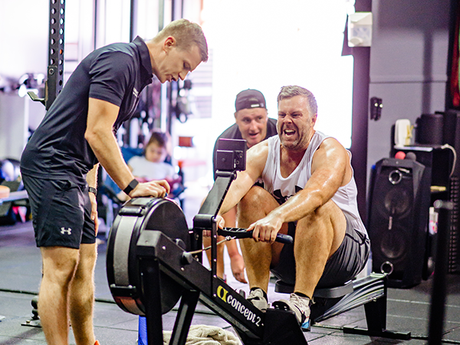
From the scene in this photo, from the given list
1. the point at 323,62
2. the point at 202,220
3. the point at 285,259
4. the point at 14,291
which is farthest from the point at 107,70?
the point at 323,62

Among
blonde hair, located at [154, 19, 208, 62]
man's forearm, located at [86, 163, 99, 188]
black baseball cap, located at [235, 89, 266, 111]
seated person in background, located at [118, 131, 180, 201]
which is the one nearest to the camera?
blonde hair, located at [154, 19, 208, 62]

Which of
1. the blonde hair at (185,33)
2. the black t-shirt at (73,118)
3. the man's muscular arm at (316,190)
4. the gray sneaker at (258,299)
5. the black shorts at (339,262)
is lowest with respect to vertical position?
the gray sneaker at (258,299)

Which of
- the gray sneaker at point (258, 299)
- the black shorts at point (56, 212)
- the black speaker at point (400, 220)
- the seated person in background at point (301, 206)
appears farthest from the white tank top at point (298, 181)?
the black speaker at point (400, 220)

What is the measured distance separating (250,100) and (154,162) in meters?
2.28

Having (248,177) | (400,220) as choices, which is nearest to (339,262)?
(248,177)

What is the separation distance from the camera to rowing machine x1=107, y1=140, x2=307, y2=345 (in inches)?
63.2

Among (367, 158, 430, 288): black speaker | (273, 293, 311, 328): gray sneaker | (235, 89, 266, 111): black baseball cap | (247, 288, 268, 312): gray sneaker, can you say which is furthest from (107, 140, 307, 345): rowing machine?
(367, 158, 430, 288): black speaker

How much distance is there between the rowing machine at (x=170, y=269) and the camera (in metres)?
1.60

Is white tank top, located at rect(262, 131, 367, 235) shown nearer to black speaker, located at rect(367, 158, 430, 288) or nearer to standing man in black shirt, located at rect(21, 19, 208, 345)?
standing man in black shirt, located at rect(21, 19, 208, 345)

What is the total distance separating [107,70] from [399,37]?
3.56m

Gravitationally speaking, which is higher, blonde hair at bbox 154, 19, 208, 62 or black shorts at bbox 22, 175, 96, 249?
blonde hair at bbox 154, 19, 208, 62

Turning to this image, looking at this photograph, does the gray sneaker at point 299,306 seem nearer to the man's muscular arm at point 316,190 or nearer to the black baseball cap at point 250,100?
the man's muscular arm at point 316,190

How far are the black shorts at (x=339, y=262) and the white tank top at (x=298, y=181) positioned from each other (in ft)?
0.18

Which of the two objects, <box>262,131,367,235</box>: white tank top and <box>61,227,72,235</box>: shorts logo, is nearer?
<box>61,227,72,235</box>: shorts logo
